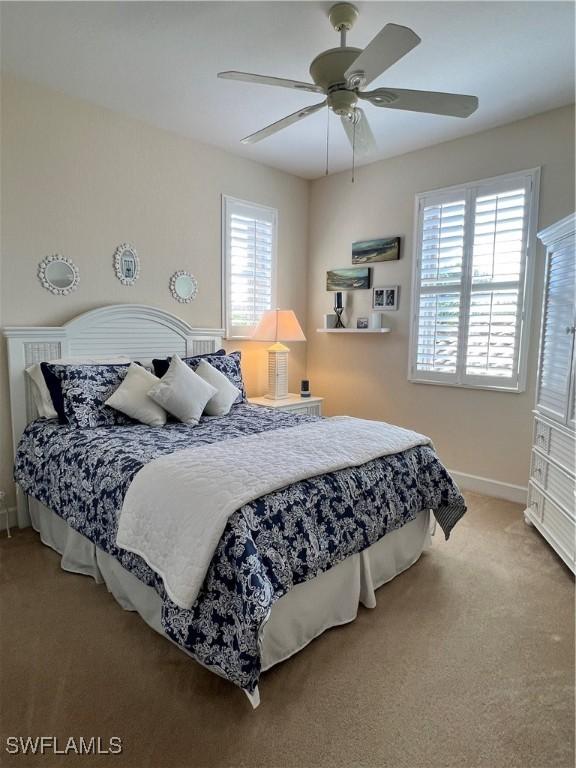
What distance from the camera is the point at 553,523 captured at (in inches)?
105

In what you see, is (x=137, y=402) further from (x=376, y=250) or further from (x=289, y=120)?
(x=376, y=250)

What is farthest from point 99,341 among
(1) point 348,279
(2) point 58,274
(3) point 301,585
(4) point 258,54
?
(1) point 348,279

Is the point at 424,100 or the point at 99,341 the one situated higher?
the point at 424,100

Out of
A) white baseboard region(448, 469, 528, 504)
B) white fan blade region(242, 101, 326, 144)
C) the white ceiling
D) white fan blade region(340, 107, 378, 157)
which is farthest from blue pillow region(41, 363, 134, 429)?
white baseboard region(448, 469, 528, 504)

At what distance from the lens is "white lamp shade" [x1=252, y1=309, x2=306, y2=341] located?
405 cm

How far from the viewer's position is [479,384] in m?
3.64

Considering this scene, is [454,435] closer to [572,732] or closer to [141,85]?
[572,732]

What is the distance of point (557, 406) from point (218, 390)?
2131 millimetres

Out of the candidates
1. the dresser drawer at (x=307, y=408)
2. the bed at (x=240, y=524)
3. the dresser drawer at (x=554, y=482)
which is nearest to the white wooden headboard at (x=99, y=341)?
the bed at (x=240, y=524)

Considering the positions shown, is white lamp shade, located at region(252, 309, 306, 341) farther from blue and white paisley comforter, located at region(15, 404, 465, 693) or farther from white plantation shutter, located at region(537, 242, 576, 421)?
white plantation shutter, located at region(537, 242, 576, 421)

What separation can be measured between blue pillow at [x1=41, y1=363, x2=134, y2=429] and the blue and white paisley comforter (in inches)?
3.9

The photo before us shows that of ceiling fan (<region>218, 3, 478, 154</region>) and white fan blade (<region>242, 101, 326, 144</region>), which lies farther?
white fan blade (<region>242, 101, 326, 144</region>)

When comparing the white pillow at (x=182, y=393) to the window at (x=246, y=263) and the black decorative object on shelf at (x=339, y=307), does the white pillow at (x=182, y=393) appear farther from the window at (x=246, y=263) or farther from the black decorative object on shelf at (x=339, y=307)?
the black decorative object on shelf at (x=339, y=307)

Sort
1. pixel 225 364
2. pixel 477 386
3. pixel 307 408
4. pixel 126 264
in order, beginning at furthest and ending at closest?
pixel 307 408, pixel 477 386, pixel 225 364, pixel 126 264
